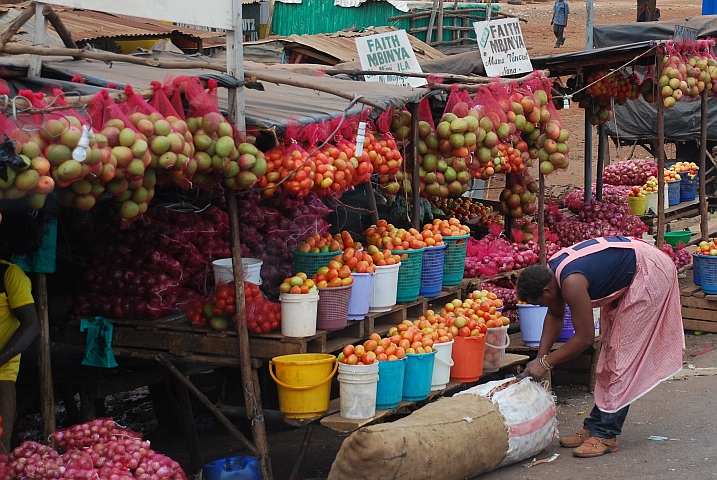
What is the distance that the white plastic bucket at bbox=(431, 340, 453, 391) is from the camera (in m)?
5.93

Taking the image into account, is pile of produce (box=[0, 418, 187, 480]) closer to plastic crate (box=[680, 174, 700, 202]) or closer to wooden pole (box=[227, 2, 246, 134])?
A: wooden pole (box=[227, 2, 246, 134])

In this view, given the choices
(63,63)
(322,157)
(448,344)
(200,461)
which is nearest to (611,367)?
(448,344)

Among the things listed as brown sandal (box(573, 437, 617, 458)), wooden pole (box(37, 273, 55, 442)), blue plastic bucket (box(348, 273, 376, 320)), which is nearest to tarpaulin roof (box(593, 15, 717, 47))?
brown sandal (box(573, 437, 617, 458))

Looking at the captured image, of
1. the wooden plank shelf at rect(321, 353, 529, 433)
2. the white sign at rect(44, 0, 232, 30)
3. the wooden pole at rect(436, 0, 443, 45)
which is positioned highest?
the wooden pole at rect(436, 0, 443, 45)

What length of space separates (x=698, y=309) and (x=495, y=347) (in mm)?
4040

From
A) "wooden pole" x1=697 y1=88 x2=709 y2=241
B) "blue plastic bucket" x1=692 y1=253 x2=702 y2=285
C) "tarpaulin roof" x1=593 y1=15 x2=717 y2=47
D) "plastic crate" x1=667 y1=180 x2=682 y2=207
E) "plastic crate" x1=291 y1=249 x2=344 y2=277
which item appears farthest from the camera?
"tarpaulin roof" x1=593 y1=15 x2=717 y2=47

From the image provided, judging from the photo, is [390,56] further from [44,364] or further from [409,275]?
[44,364]

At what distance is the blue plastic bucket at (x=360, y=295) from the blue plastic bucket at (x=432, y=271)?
2.91 feet

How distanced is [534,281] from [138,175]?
2.45 meters

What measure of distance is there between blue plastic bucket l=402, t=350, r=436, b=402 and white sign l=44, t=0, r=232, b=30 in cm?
231

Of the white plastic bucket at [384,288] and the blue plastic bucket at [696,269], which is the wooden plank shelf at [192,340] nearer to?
the white plastic bucket at [384,288]

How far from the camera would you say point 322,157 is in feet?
18.0

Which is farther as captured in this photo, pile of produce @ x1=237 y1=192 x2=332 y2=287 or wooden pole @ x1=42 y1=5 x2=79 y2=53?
pile of produce @ x1=237 y1=192 x2=332 y2=287

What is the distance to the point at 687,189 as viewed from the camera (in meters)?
12.4
